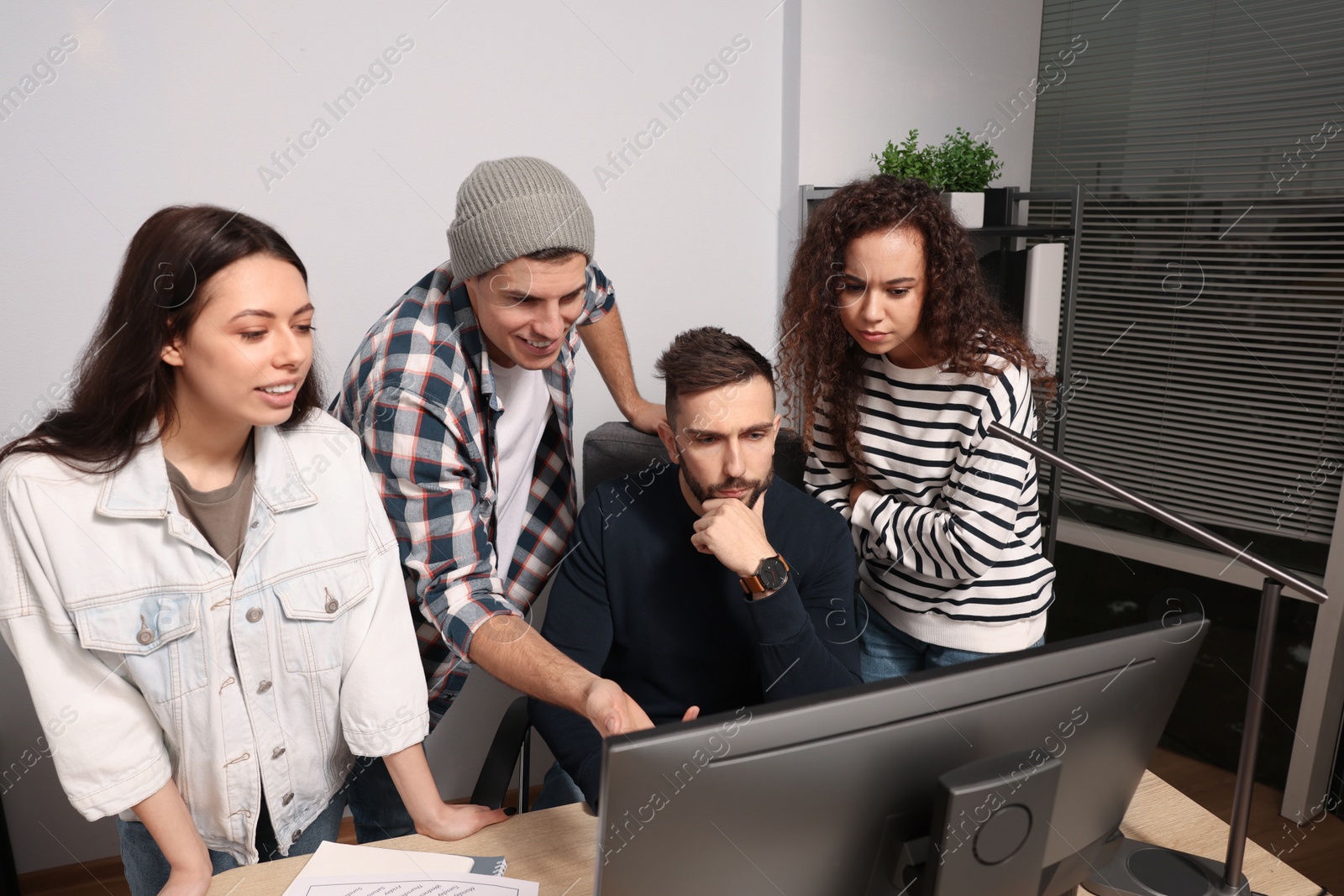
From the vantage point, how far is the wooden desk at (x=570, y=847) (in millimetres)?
1121

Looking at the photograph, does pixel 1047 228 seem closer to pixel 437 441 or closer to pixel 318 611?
pixel 437 441

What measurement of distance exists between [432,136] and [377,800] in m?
1.49

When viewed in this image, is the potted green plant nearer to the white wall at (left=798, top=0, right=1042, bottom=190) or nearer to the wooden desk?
the white wall at (left=798, top=0, right=1042, bottom=190)

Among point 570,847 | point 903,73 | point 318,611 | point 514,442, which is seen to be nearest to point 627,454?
point 514,442

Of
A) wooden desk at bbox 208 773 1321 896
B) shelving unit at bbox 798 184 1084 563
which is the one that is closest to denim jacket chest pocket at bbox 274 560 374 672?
wooden desk at bbox 208 773 1321 896

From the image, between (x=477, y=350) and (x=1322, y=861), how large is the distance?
2519 mm

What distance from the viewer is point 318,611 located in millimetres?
1286

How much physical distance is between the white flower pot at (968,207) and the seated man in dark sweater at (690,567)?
995mm

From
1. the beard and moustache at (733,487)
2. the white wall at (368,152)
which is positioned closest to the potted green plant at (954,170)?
the white wall at (368,152)

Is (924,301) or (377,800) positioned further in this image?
(377,800)

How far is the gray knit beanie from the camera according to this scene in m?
1.37

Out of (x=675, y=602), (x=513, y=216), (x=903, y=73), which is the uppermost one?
(x=903, y=73)

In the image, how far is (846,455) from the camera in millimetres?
1733

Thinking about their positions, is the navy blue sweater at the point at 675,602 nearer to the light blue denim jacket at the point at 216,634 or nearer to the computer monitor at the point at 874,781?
the light blue denim jacket at the point at 216,634
